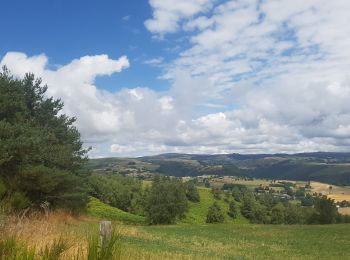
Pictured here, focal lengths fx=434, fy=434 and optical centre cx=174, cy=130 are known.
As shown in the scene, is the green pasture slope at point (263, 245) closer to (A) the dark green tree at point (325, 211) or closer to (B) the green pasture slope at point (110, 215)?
(B) the green pasture slope at point (110, 215)

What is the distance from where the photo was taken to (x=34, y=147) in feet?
99.8

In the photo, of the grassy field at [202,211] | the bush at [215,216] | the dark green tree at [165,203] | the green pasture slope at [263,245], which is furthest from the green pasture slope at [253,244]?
the bush at [215,216]

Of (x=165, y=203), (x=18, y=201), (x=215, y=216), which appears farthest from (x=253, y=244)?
(x=215, y=216)

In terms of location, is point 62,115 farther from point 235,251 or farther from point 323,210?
point 323,210

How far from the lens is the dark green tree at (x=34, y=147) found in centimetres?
2962

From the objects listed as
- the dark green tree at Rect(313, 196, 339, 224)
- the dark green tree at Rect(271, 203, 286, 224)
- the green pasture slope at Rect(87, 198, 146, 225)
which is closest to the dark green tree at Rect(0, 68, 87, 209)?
the green pasture slope at Rect(87, 198, 146, 225)

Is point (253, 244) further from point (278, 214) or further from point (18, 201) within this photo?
point (278, 214)

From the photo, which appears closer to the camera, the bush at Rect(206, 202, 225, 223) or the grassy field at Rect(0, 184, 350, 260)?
the grassy field at Rect(0, 184, 350, 260)

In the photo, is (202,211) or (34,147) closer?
(34,147)

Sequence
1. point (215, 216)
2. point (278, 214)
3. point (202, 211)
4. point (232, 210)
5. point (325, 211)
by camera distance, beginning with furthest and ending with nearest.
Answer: point (232, 210)
point (202, 211)
point (278, 214)
point (215, 216)
point (325, 211)

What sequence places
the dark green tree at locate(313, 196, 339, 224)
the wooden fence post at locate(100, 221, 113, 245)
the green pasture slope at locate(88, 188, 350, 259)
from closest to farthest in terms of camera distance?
the wooden fence post at locate(100, 221, 113, 245) → the green pasture slope at locate(88, 188, 350, 259) → the dark green tree at locate(313, 196, 339, 224)

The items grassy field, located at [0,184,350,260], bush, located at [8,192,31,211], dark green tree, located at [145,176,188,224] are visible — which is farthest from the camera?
dark green tree, located at [145,176,188,224]

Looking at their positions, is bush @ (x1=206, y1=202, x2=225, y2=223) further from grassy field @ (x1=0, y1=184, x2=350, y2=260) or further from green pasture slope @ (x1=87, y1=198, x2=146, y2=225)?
grassy field @ (x1=0, y1=184, x2=350, y2=260)

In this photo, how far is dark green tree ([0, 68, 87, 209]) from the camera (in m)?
29.6
